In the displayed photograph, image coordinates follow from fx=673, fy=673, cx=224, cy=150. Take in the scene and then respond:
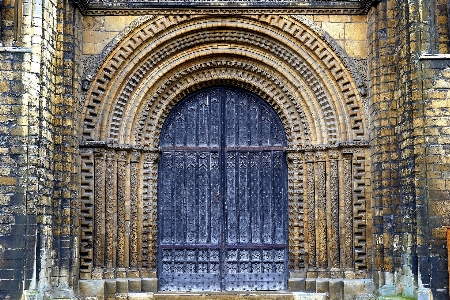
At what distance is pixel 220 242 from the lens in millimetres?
11391

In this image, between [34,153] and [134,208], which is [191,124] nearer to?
[134,208]

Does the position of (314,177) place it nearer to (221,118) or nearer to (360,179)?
(360,179)

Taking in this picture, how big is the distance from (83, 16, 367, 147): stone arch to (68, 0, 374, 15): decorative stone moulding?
15cm

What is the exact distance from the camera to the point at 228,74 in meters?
11.5

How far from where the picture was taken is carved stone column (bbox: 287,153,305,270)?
36.5 feet

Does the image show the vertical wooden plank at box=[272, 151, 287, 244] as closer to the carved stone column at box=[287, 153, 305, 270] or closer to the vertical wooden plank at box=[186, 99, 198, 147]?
the carved stone column at box=[287, 153, 305, 270]

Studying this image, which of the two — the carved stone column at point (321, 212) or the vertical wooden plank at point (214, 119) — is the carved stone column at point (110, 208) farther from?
the carved stone column at point (321, 212)

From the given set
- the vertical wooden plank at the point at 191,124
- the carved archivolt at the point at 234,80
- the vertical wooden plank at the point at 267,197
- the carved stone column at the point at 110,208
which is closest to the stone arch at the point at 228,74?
the carved archivolt at the point at 234,80

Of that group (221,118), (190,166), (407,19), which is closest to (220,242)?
(190,166)

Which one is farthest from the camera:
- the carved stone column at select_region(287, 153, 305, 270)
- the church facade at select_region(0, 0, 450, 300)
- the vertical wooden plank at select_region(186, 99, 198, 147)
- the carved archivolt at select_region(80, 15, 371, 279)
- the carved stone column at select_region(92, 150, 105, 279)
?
the vertical wooden plank at select_region(186, 99, 198, 147)

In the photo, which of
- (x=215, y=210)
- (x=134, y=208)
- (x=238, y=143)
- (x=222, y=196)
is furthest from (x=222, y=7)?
(x=134, y=208)

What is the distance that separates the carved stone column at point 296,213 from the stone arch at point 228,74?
0.34 metres

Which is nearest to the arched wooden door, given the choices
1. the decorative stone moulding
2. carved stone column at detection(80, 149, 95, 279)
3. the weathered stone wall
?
carved stone column at detection(80, 149, 95, 279)

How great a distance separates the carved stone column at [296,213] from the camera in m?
11.1
